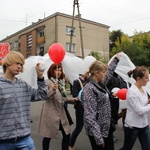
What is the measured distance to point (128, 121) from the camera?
3.37 m

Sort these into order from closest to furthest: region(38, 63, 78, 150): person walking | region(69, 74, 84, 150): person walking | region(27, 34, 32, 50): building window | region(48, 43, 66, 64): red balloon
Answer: region(48, 43, 66, 64): red balloon < region(38, 63, 78, 150): person walking < region(69, 74, 84, 150): person walking < region(27, 34, 32, 50): building window

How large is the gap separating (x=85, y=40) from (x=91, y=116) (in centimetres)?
3749

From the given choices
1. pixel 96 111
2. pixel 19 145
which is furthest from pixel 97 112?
pixel 19 145

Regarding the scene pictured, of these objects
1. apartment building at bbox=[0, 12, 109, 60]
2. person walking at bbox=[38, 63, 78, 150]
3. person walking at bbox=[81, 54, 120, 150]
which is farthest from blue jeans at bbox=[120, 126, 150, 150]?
apartment building at bbox=[0, 12, 109, 60]

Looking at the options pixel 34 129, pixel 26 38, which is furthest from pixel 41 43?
pixel 34 129

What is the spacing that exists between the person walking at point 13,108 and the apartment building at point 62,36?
109ft

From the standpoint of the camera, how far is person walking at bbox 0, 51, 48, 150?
239 cm

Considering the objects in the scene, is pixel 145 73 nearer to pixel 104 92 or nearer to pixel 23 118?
pixel 104 92

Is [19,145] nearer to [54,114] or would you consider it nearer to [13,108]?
[13,108]

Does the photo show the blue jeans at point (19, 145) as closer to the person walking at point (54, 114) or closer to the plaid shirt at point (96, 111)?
the plaid shirt at point (96, 111)

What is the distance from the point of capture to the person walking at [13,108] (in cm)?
239

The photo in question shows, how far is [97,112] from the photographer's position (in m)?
2.84

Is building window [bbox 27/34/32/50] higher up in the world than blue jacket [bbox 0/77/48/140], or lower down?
higher up

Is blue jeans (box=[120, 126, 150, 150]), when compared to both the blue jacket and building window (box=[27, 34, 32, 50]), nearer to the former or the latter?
the blue jacket
